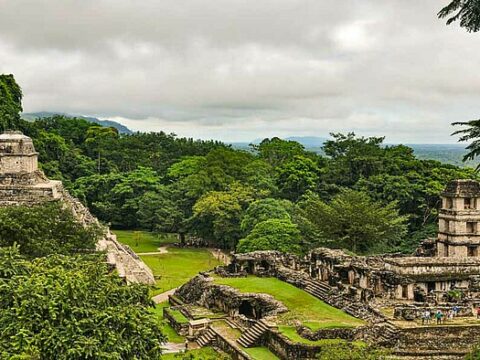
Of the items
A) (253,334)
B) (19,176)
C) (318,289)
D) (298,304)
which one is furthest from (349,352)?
(19,176)

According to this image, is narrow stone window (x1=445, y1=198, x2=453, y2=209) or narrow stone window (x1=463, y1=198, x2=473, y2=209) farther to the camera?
narrow stone window (x1=445, y1=198, x2=453, y2=209)

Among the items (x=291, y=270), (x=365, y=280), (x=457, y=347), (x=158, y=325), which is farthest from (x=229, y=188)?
(x=158, y=325)

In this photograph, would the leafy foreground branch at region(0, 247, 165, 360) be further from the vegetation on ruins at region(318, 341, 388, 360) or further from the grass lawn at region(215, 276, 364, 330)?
the grass lawn at region(215, 276, 364, 330)

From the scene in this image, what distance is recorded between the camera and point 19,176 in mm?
43500

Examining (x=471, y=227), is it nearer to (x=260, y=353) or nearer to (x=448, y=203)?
(x=448, y=203)

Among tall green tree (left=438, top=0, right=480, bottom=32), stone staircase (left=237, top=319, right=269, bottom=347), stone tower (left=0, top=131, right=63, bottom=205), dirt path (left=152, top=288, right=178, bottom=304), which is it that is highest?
tall green tree (left=438, top=0, right=480, bottom=32)

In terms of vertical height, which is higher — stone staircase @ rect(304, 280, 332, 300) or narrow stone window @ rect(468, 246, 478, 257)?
narrow stone window @ rect(468, 246, 478, 257)

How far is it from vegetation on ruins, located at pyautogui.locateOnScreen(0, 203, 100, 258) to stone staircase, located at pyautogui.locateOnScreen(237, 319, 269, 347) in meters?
8.86

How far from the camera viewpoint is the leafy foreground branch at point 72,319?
19109mm

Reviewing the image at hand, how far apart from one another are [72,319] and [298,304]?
15019 mm

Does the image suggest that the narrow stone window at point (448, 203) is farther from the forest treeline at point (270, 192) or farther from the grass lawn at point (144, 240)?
the grass lawn at point (144, 240)

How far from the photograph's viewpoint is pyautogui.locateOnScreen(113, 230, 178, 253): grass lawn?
60844mm

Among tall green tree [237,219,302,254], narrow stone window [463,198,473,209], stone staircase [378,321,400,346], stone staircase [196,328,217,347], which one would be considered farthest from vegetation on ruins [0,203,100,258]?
narrow stone window [463,198,473,209]

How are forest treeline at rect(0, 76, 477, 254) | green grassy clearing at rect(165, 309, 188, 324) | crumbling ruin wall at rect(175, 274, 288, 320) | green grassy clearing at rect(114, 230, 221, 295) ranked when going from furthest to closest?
forest treeline at rect(0, 76, 477, 254), green grassy clearing at rect(114, 230, 221, 295), green grassy clearing at rect(165, 309, 188, 324), crumbling ruin wall at rect(175, 274, 288, 320)
